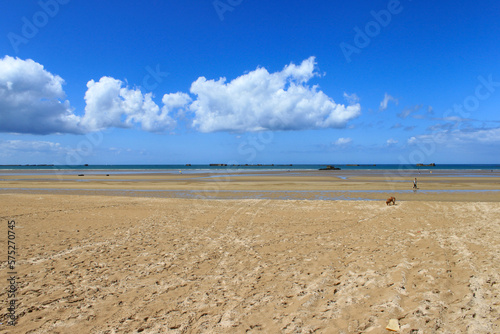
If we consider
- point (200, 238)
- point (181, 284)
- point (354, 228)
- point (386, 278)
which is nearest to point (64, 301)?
point (181, 284)

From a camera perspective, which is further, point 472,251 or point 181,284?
point 472,251

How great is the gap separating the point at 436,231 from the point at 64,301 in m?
12.7

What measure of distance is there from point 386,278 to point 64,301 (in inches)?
Answer: 281

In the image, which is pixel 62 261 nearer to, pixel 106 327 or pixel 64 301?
pixel 64 301

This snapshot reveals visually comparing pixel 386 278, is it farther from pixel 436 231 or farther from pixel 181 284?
pixel 436 231

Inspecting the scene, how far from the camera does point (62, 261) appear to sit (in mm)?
8297

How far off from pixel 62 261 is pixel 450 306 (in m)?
9.65

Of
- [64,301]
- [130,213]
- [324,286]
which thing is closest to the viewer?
[64,301]

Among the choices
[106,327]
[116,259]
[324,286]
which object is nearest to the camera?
[106,327]

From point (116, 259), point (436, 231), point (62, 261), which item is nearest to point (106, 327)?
point (116, 259)

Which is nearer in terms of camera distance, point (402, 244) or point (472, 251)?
point (472, 251)

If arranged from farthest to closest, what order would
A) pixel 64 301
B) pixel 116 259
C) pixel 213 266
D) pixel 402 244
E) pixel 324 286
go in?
pixel 402 244 < pixel 116 259 < pixel 213 266 < pixel 324 286 < pixel 64 301

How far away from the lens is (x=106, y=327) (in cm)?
503

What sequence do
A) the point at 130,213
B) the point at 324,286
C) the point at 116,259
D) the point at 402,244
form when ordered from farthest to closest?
the point at 130,213 < the point at 402,244 < the point at 116,259 < the point at 324,286
